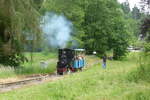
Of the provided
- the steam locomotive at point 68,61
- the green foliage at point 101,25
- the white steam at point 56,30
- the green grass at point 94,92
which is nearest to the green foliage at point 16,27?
the steam locomotive at point 68,61

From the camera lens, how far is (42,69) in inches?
1113

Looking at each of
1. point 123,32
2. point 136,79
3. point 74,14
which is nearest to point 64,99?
point 136,79

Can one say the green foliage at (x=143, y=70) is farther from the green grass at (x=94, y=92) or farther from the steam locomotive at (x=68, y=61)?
the steam locomotive at (x=68, y=61)

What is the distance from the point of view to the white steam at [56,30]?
39.5m

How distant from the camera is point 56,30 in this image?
131 ft

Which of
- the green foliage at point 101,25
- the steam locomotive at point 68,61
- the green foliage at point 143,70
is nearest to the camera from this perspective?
the green foliage at point 143,70

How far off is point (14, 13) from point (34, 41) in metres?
3.47

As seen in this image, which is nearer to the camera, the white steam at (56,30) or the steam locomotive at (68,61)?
the steam locomotive at (68,61)

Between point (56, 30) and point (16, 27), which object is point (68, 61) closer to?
point (16, 27)

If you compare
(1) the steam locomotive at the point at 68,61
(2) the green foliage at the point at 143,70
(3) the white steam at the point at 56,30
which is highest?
(3) the white steam at the point at 56,30

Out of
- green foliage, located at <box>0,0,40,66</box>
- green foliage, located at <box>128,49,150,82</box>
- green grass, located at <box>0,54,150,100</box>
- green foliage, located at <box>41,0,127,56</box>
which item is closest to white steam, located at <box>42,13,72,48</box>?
green foliage, located at <box>41,0,127,56</box>

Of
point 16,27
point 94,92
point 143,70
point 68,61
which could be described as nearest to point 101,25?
point 68,61

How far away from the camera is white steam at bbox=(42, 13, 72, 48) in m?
39.5

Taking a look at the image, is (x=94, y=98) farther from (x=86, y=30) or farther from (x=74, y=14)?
(x=86, y=30)
